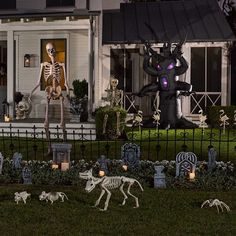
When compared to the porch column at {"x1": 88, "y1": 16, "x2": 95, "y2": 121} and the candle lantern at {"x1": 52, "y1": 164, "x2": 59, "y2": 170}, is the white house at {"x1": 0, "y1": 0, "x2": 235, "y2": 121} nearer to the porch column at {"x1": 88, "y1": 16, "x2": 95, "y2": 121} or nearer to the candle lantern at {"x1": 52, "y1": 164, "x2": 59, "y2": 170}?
the porch column at {"x1": 88, "y1": 16, "x2": 95, "y2": 121}

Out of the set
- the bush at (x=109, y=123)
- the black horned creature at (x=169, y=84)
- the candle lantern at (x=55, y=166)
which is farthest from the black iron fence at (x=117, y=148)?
the black horned creature at (x=169, y=84)

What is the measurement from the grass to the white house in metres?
10.7

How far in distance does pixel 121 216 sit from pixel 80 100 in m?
11.3

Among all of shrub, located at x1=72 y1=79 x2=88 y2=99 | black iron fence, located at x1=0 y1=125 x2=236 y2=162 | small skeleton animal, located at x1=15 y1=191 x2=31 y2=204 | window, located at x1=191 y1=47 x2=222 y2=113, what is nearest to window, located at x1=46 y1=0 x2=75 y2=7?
shrub, located at x1=72 y1=79 x2=88 y2=99

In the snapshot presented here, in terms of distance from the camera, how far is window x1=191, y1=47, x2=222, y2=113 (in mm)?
20375

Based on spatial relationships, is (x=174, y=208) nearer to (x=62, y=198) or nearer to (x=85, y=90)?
(x=62, y=198)

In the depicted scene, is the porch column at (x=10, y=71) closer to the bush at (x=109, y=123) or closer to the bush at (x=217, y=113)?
the bush at (x=109, y=123)

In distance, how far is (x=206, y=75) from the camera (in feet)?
67.6

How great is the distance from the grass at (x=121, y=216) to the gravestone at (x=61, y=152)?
1296mm

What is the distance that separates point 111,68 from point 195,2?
4.69 m

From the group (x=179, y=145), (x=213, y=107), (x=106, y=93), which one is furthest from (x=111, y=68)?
(x=179, y=145)

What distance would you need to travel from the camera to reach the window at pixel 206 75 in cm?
2038

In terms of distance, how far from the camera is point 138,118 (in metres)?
15.5

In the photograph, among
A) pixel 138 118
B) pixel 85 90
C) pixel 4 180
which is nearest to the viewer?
pixel 4 180
